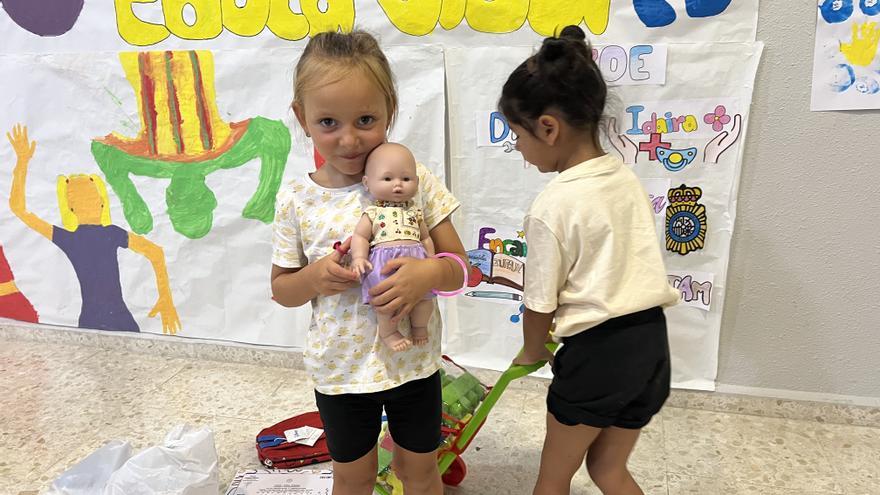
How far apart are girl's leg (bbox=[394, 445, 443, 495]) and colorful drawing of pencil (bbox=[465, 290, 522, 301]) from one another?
0.61m

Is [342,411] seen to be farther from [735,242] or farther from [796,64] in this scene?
[796,64]

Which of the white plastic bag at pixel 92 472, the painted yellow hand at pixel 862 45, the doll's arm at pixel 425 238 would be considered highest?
the painted yellow hand at pixel 862 45

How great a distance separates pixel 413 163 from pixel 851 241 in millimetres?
1096

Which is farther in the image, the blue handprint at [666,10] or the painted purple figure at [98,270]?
the painted purple figure at [98,270]

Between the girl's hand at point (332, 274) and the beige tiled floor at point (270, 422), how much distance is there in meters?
0.70

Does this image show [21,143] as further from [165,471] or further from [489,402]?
[489,402]

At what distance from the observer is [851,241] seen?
137cm

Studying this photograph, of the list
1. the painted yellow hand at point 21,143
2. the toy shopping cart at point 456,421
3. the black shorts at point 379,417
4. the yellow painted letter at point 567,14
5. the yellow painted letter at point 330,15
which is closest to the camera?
the black shorts at point 379,417

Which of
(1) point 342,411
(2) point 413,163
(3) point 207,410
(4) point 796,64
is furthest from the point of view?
(3) point 207,410

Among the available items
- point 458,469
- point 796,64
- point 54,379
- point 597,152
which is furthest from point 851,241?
point 54,379

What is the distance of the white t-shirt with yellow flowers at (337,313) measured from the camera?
2.91 feet

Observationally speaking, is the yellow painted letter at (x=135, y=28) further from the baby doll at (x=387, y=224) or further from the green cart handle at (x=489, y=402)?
the green cart handle at (x=489, y=402)

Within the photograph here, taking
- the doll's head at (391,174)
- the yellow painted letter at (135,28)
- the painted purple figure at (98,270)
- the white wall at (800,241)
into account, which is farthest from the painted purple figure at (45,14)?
the white wall at (800,241)

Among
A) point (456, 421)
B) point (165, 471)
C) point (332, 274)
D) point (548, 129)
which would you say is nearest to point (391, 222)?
point (332, 274)
